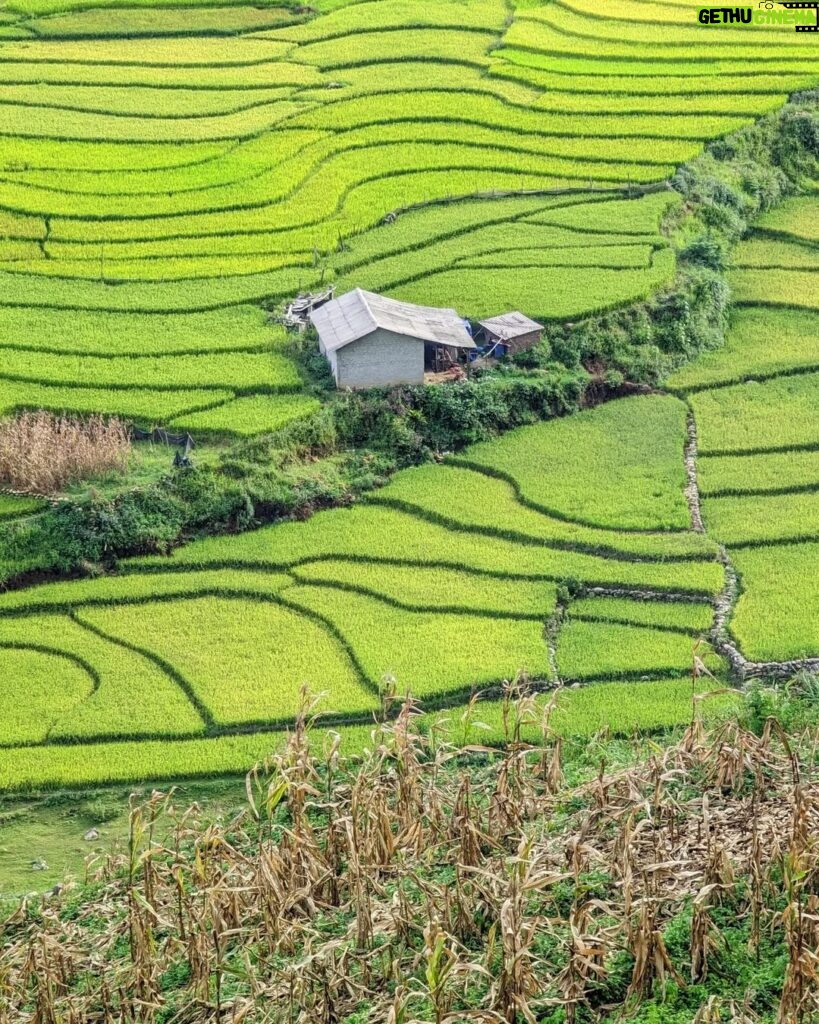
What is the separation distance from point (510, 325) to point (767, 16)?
16280 millimetres

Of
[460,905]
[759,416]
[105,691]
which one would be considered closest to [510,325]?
[759,416]

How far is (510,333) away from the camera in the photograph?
70.6 feet

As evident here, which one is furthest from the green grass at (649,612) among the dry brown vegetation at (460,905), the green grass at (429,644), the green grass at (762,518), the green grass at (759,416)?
the dry brown vegetation at (460,905)

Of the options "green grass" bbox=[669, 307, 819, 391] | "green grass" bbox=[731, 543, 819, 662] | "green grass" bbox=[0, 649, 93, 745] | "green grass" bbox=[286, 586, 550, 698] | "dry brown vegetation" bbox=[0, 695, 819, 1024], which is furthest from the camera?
"green grass" bbox=[669, 307, 819, 391]

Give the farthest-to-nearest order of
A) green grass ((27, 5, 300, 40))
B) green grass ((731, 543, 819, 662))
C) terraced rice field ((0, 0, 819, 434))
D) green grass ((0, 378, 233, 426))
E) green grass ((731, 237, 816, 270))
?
1. green grass ((27, 5, 300, 40))
2. green grass ((731, 237, 816, 270))
3. terraced rice field ((0, 0, 819, 434))
4. green grass ((0, 378, 233, 426))
5. green grass ((731, 543, 819, 662))

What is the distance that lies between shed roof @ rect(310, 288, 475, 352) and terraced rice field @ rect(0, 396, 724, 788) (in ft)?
5.99

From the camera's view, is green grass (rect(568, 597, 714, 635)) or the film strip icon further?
the film strip icon

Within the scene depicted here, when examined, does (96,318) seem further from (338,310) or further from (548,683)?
(548,683)

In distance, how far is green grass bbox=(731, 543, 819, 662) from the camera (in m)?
16.1

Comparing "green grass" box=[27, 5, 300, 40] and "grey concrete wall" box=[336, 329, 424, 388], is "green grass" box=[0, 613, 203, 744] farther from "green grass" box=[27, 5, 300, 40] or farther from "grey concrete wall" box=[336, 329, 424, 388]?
"green grass" box=[27, 5, 300, 40]

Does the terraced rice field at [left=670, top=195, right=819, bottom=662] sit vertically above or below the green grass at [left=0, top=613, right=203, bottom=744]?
above

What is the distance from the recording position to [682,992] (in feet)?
29.2

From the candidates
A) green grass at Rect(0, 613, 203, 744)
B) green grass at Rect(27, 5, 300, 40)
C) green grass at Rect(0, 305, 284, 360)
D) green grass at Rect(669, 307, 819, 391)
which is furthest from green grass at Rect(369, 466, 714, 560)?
green grass at Rect(27, 5, 300, 40)

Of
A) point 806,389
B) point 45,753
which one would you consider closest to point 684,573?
point 806,389
